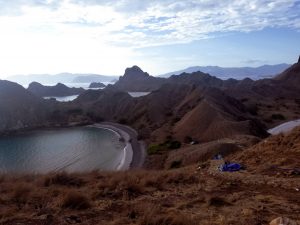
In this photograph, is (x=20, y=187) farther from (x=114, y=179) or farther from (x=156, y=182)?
(x=156, y=182)

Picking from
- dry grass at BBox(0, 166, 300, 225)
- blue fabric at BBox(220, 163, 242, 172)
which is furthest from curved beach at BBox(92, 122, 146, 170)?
dry grass at BBox(0, 166, 300, 225)

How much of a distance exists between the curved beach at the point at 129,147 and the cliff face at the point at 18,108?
2428cm

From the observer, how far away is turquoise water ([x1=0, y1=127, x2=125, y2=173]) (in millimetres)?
67750

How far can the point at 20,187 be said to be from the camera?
12.2m

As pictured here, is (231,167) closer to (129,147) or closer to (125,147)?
(129,147)

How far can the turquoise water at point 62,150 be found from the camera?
67.8 meters

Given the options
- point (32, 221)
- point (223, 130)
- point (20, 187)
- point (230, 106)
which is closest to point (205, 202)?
point (32, 221)

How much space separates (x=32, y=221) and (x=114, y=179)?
4747mm

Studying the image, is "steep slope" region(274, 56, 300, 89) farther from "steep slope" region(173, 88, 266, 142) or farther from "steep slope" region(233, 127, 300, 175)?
"steep slope" region(233, 127, 300, 175)

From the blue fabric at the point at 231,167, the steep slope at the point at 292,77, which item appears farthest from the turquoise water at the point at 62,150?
the steep slope at the point at 292,77

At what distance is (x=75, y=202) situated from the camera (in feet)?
34.5

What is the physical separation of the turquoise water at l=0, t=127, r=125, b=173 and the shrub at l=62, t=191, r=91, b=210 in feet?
141

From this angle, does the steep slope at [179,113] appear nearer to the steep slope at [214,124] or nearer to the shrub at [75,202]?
the steep slope at [214,124]

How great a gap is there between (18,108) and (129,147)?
74677 mm
